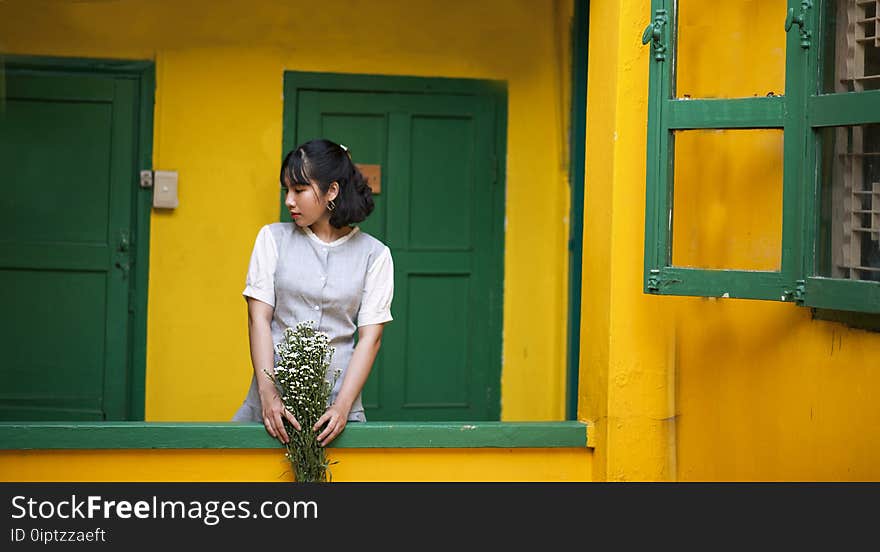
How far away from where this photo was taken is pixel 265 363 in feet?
12.1

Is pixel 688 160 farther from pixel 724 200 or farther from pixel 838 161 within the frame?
pixel 838 161

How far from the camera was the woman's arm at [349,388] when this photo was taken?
3771mm

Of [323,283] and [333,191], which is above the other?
[333,191]

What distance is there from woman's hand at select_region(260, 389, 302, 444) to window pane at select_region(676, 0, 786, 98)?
1709 millimetres

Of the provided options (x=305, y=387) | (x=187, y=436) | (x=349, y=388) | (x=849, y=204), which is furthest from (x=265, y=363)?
(x=849, y=204)

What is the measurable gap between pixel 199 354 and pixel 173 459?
1814 millimetres

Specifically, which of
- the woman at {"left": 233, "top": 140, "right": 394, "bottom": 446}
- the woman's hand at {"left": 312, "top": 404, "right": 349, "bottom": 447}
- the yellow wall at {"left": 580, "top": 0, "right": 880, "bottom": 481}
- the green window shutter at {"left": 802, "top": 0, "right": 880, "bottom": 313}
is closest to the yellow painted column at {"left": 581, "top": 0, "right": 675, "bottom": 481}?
the yellow wall at {"left": 580, "top": 0, "right": 880, "bottom": 481}

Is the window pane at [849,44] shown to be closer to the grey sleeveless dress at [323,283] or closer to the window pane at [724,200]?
the window pane at [724,200]

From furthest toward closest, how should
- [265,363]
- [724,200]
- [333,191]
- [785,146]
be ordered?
[724,200], [333,191], [265,363], [785,146]

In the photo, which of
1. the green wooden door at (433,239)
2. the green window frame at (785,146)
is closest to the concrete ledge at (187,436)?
the green window frame at (785,146)

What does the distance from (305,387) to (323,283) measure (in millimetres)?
375

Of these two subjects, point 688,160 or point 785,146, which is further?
point 688,160

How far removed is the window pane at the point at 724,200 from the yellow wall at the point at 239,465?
0.98m

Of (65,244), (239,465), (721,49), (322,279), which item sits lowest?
(239,465)
